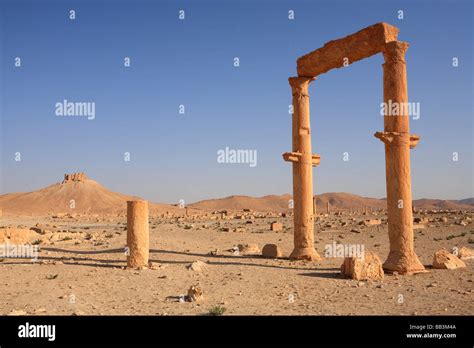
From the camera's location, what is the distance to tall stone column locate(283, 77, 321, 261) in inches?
594

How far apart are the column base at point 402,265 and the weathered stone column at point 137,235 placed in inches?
274

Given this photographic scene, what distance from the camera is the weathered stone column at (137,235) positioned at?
512 inches

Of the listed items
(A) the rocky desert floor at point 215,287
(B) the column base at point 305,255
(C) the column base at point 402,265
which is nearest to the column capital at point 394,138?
(C) the column base at point 402,265

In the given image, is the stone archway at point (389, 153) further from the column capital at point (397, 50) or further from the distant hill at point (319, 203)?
the distant hill at point (319, 203)

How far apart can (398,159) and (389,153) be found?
0.97 feet

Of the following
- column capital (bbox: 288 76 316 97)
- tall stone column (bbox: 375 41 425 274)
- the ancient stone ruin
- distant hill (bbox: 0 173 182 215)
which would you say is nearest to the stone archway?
tall stone column (bbox: 375 41 425 274)

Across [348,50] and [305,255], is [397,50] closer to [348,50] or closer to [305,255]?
[348,50]

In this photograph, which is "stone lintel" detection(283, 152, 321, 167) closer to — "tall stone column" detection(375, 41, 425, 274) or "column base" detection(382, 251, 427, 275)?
"tall stone column" detection(375, 41, 425, 274)

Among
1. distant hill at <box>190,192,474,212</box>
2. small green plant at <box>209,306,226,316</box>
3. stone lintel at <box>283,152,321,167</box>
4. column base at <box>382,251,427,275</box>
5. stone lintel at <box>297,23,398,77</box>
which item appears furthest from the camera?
distant hill at <box>190,192,474,212</box>

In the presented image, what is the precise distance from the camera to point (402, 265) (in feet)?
37.4

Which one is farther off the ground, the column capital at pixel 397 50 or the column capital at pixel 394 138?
the column capital at pixel 397 50

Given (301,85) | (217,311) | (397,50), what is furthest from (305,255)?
(217,311)
